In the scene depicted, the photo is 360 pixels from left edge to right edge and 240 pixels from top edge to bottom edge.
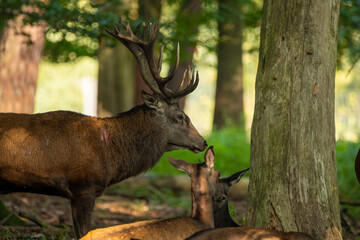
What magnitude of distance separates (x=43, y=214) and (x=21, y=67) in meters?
3.59

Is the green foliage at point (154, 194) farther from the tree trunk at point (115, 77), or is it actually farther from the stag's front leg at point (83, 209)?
the stag's front leg at point (83, 209)

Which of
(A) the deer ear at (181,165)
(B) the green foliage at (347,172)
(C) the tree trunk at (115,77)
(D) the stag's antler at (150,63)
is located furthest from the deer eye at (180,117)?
(C) the tree trunk at (115,77)

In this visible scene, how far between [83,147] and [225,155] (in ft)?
24.2

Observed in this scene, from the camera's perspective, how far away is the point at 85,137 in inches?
259

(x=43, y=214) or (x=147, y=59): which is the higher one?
(x=147, y=59)

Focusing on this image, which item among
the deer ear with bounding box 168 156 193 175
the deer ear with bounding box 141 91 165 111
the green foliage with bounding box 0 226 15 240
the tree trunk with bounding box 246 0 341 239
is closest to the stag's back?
the green foliage with bounding box 0 226 15 240

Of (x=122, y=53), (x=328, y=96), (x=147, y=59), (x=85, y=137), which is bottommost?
(x=85, y=137)

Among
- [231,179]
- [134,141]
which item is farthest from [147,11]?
[231,179]

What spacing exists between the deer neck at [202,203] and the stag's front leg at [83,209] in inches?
52.7

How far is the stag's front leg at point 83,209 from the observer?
6363mm

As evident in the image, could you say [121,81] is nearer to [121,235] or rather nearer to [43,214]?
[43,214]

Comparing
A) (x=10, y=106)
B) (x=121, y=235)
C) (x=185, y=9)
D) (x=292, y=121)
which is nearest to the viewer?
(x=121, y=235)

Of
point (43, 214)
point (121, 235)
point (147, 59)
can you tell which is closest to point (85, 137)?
point (147, 59)

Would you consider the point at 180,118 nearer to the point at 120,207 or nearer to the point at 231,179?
the point at 231,179
